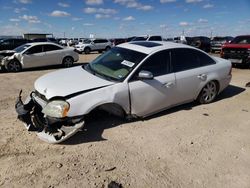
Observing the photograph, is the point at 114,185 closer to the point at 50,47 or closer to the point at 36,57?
the point at 36,57

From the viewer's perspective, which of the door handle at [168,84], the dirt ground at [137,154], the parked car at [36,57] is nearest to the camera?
the dirt ground at [137,154]

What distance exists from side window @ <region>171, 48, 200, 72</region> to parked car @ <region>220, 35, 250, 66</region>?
7.96 metres

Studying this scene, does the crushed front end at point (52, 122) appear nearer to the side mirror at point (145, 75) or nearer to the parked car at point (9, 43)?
the side mirror at point (145, 75)

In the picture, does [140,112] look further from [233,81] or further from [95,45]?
[95,45]

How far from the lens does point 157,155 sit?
404 cm

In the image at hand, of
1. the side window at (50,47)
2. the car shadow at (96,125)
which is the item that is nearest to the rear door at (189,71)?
the car shadow at (96,125)

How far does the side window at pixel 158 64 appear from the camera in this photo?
5.17m

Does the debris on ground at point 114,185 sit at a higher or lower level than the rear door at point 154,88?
lower

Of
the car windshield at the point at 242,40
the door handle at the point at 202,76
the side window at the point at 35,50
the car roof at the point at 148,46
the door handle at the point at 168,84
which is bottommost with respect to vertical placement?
the door handle at the point at 168,84

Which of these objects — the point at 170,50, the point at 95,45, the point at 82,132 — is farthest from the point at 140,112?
the point at 95,45

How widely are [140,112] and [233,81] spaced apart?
583cm

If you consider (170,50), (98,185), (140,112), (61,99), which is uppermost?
(170,50)

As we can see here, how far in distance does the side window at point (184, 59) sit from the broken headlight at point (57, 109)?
2572mm

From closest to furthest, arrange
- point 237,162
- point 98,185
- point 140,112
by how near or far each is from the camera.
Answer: point 98,185, point 237,162, point 140,112
